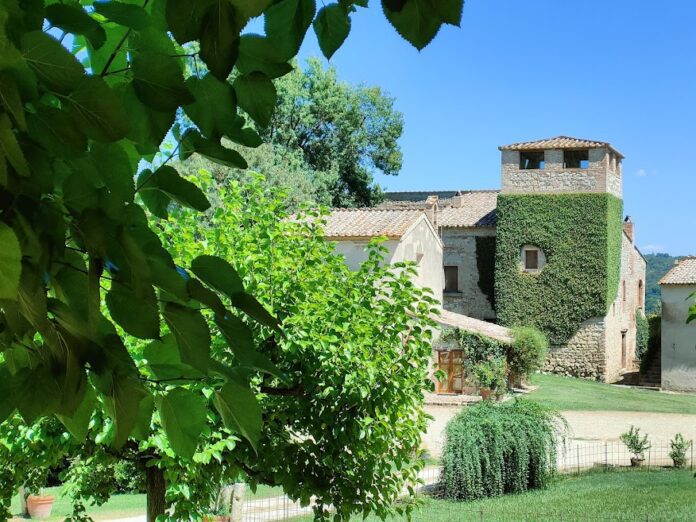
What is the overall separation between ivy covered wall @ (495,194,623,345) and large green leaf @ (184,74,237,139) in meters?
25.7

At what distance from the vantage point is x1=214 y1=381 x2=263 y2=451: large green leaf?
69cm

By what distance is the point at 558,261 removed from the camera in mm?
25719

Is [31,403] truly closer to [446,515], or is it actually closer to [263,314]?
[263,314]

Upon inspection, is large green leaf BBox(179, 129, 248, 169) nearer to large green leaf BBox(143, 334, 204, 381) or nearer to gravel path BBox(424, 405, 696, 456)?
large green leaf BBox(143, 334, 204, 381)

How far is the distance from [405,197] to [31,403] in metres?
38.6

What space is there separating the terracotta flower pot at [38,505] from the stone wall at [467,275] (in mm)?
17998

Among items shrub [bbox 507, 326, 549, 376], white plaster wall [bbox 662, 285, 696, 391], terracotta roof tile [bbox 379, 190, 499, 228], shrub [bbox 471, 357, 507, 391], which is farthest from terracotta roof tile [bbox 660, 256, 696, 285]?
shrub [bbox 471, 357, 507, 391]

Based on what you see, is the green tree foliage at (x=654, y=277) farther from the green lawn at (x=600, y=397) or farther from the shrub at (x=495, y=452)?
the shrub at (x=495, y=452)

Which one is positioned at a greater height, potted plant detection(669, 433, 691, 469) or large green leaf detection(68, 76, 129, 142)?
large green leaf detection(68, 76, 129, 142)

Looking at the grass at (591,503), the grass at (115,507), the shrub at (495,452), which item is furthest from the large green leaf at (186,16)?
the shrub at (495,452)

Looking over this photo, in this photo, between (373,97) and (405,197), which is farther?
(405,197)

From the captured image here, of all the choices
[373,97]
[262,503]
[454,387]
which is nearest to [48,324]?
[262,503]

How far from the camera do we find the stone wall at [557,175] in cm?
2519

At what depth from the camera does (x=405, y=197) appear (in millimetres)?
38969
